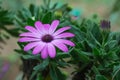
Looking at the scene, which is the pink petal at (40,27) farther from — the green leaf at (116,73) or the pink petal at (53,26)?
the green leaf at (116,73)

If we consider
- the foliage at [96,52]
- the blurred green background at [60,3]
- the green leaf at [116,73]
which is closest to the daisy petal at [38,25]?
the foliage at [96,52]

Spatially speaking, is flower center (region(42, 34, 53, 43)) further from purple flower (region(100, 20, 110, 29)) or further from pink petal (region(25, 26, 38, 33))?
purple flower (region(100, 20, 110, 29))

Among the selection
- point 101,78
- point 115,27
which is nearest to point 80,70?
point 101,78

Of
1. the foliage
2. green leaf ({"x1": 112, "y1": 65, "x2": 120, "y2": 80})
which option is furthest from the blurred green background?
green leaf ({"x1": 112, "y1": 65, "x2": 120, "y2": 80})

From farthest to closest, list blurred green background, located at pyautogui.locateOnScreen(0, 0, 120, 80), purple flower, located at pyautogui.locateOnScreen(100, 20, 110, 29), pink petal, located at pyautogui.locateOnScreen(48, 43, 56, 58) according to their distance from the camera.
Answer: blurred green background, located at pyautogui.locateOnScreen(0, 0, 120, 80) < purple flower, located at pyautogui.locateOnScreen(100, 20, 110, 29) < pink petal, located at pyautogui.locateOnScreen(48, 43, 56, 58)

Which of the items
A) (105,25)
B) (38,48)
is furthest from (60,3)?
(38,48)

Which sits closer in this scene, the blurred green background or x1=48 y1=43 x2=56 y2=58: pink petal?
x1=48 y1=43 x2=56 y2=58: pink petal

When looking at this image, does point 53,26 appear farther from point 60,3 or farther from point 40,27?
point 60,3

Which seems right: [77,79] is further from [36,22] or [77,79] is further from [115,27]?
[115,27]

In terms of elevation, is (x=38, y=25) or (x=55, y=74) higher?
(x=38, y=25)

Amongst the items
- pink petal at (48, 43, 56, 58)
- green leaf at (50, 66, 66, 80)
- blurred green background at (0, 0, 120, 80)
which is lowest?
green leaf at (50, 66, 66, 80)
